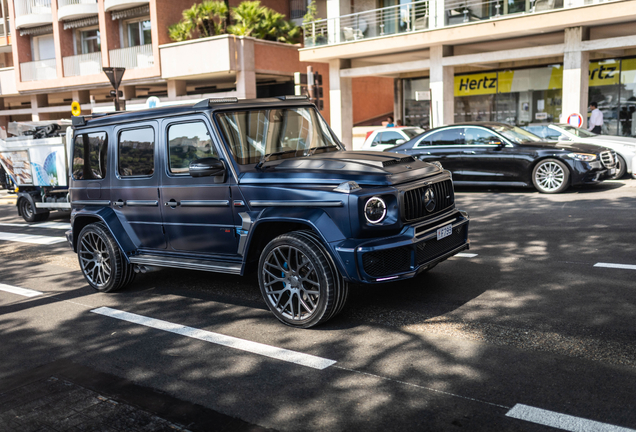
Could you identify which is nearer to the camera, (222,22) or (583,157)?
(583,157)

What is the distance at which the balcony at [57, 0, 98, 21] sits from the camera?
105ft

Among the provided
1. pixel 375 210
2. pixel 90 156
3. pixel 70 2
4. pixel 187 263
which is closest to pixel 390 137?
pixel 90 156

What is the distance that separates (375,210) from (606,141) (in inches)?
466

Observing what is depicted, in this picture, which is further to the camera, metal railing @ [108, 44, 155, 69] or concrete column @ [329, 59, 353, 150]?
metal railing @ [108, 44, 155, 69]

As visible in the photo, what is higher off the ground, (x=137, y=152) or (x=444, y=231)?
(x=137, y=152)

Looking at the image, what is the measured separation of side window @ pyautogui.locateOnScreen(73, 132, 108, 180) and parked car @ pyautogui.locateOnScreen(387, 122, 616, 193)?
30.0 ft

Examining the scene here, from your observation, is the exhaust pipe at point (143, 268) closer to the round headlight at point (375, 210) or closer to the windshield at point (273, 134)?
the windshield at point (273, 134)

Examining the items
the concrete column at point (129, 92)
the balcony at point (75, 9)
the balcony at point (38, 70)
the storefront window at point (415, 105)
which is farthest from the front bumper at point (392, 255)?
the balcony at point (38, 70)

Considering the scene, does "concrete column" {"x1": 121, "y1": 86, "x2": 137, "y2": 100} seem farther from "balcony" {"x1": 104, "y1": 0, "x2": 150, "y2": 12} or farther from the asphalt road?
the asphalt road

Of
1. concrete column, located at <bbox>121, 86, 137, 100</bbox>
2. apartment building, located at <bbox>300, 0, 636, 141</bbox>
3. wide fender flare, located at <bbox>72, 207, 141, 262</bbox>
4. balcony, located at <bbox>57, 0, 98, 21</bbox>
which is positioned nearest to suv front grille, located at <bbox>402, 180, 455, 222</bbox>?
wide fender flare, located at <bbox>72, 207, 141, 262</bbox>

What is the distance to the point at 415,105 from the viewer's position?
→ 29.3 meters

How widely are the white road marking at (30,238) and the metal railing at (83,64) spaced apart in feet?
74.3

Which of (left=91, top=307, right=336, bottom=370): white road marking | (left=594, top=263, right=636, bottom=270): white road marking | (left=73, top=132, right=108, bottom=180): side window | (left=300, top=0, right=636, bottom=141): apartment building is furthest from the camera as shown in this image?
(left=300, top=0, right=636, bottom=141): apartment building

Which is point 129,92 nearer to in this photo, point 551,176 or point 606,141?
point 606,141
